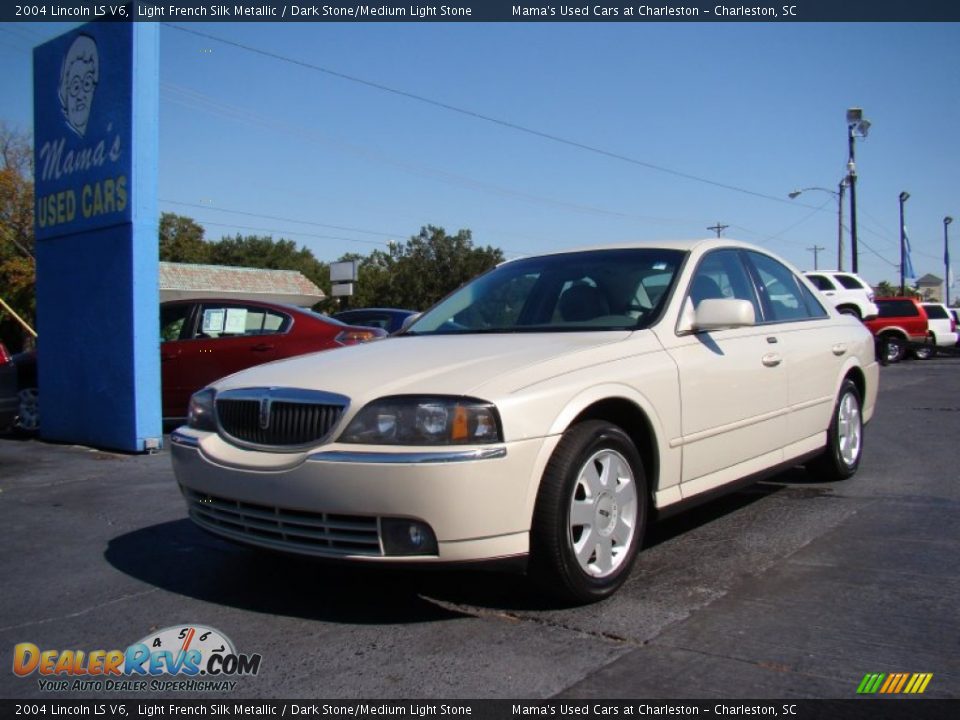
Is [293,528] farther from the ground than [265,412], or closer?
closer

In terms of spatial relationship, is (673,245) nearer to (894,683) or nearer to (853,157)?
(894,683)

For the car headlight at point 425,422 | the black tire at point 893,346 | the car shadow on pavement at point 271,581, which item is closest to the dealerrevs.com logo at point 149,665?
the car shadow on pavement at point 271,581

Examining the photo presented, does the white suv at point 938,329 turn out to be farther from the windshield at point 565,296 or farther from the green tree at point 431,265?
the green tree at point 431,265

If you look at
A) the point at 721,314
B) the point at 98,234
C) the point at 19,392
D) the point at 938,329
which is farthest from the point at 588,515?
the point at 938,329

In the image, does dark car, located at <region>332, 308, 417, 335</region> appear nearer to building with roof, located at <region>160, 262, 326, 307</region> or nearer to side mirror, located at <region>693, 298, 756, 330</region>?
side mirror, located at <region>693, 298, 756, 330</region>

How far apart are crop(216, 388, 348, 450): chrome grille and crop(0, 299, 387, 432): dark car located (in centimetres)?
524

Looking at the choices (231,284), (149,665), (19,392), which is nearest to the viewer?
(149,665)

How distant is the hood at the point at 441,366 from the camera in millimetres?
3191

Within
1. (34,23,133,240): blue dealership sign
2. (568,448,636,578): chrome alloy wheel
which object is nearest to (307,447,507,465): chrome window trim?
(568,448,636,578): chrome alloy wheel

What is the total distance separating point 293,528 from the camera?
3.25m

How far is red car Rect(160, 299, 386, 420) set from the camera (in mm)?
8922

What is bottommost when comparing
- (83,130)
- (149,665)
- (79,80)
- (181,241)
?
(149,665)

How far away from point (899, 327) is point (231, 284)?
125 ft

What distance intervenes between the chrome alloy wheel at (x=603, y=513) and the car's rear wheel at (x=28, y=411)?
789 centimetres
